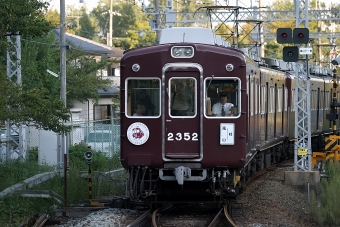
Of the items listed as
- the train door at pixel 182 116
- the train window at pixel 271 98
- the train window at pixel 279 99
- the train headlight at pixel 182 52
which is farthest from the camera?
the train window at pixel 279 99

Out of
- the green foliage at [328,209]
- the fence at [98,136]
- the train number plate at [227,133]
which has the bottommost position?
the green foliage at [328,209]

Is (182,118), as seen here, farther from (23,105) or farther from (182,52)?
(23,105)

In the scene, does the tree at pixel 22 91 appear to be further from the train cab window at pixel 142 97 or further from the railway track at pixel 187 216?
the railway track at pixel 187 216

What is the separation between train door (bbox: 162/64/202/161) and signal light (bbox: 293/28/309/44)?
4.35 m

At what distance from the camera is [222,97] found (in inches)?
512

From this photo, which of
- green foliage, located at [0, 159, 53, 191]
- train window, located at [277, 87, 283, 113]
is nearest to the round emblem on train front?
green foliage, located at [0, 159, 53, 191]

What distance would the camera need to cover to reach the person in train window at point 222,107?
1301 cm

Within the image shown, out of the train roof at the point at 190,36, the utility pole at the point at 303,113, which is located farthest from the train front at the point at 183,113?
the utility pole at the point at 303,113

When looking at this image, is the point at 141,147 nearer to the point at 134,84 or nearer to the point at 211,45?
the point at 134,84

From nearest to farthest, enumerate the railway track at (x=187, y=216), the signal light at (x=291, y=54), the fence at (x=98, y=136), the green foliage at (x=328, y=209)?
the railway track at (x=187, y=216) < the green foliage at (x=328, y=209) < the signal light at (x=291, y=54) < the fence at (x=98, y=136)

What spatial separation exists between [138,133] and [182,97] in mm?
970

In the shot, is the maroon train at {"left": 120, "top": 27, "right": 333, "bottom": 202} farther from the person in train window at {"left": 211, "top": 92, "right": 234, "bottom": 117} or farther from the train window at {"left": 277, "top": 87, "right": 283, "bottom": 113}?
the train window at {"left": 277, "top": 87, "right": 283, "bottom": 113}

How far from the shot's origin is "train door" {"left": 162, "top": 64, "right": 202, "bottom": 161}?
12.9 m

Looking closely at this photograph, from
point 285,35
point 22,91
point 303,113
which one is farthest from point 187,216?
point 303,113
